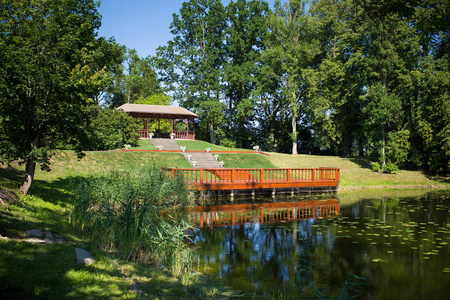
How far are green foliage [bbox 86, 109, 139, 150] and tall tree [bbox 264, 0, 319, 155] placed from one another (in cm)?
1693

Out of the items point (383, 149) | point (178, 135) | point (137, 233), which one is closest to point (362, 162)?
point (383, 149)

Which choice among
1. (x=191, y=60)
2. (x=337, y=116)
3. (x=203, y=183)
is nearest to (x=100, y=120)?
(x=203, y=183)

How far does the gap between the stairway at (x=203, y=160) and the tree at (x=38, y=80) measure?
13269 millimetres

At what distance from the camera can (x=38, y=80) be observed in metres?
9.27

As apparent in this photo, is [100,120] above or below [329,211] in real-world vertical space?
above

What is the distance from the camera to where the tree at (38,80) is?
29.3ft

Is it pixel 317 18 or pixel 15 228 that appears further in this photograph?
pixel 317 18

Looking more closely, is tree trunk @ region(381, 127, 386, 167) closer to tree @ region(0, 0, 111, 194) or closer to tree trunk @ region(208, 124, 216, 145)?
tree trunk @ region(208, 124, 216, 145)

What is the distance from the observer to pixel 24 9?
31.3ft

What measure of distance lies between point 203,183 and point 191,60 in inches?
1172

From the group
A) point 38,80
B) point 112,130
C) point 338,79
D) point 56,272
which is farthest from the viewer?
point 338,79

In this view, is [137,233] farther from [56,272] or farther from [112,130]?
[112,130]

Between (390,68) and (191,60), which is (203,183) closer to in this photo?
(390,68)

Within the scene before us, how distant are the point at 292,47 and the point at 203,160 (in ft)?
59.4
